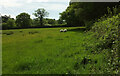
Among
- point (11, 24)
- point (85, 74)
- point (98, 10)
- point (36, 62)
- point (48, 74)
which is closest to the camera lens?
point (85, 74)

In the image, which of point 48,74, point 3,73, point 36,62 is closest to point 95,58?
point 48,74

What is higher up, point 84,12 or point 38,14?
point 38,14

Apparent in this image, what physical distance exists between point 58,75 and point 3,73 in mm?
2613

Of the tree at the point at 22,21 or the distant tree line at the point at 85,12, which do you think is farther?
the tree at the point at 22,21

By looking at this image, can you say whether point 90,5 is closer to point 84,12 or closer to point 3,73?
point 84,12

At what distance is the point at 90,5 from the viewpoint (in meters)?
21.3

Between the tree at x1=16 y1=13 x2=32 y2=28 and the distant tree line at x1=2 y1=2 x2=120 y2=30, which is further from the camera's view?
the tree at x1=16 y1=13 x2=32 y2=28

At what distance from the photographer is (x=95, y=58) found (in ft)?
17.8

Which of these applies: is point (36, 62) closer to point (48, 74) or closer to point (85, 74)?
point (48, 74)

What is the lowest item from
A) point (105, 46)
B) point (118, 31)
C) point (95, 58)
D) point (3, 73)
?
point (3, 73)

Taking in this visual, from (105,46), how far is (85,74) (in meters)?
2.51

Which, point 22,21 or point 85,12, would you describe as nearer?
point 85,12

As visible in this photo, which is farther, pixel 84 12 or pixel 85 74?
pixel 84 12

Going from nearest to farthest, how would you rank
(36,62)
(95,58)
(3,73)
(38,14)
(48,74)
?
(48,74)
(3,73)
(95,58)
(36,62)
(38,14)
